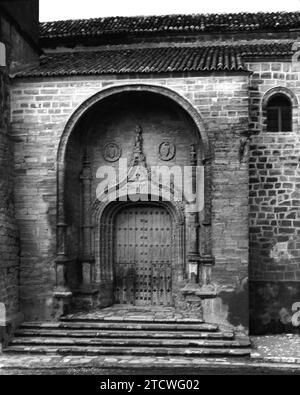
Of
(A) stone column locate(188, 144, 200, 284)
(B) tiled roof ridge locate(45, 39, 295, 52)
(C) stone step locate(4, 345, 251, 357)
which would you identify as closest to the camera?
(C) stone step locate(4, 345, 251, 357)

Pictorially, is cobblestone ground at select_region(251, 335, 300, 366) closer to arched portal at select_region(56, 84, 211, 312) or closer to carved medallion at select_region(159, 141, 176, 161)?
arched portal at select_region(56, 84, 211, 312)

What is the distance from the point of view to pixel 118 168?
1157 centimetres

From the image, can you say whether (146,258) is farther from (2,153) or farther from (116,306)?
(2,153)

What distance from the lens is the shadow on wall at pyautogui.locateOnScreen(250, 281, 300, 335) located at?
1092 centimetres

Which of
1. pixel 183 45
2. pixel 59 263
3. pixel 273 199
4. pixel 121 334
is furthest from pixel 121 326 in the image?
pixel 183 45

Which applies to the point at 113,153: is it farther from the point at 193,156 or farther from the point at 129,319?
the point at 129,319

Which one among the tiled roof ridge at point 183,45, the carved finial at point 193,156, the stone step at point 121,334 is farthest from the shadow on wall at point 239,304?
the tiled roof ridge at point 183,45

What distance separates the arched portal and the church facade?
0.11 feet

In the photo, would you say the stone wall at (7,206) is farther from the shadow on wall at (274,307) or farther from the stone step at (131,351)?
the shadow on wall at (274,307)

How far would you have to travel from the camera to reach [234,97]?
10352mm

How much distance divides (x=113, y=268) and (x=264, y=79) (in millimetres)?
5603

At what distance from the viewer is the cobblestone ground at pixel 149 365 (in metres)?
8.62

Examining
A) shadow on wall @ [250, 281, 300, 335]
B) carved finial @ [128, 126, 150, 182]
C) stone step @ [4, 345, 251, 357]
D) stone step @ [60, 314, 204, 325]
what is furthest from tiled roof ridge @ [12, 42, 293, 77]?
stone step @ [4, 345, 251, 357]
